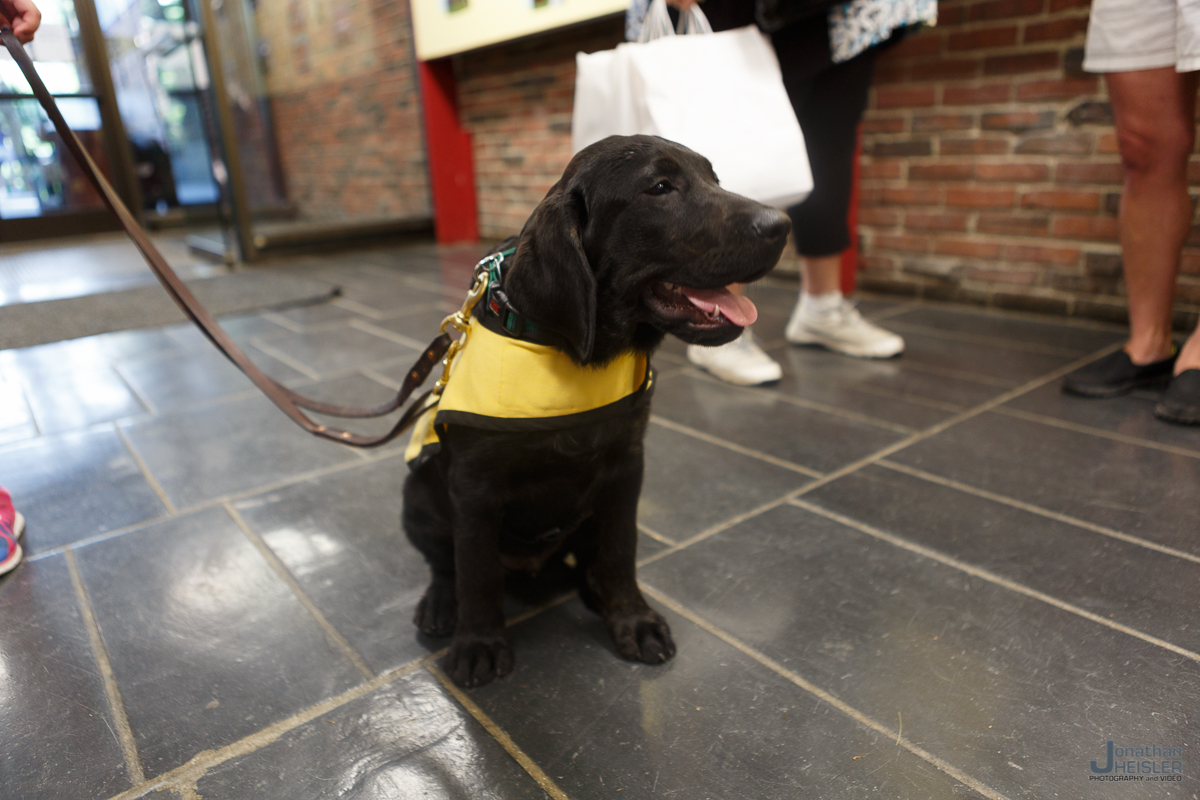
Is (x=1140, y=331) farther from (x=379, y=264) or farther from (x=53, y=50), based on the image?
(x=53, y=50)

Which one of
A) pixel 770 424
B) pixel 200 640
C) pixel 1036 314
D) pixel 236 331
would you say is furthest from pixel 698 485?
pixel 236 331

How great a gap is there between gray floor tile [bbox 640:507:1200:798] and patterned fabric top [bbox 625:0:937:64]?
150 centimetres

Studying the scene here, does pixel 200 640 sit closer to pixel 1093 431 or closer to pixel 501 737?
pixel 501 737

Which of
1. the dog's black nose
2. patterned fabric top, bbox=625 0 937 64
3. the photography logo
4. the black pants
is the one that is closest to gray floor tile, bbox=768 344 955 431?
the black pants

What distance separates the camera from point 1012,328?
3.07 meters

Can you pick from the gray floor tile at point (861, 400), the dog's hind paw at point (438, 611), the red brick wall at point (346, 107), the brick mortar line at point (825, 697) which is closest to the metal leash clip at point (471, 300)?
the dog's hind paw at point (438, 611)

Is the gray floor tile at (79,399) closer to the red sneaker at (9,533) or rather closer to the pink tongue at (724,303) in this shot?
the red sneaker at (9,533)

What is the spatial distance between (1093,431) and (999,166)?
5.05 ft

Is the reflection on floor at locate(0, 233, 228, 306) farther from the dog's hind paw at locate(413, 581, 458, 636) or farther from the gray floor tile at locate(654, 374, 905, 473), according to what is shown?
the dog's hind paw at locate(413, 581, 458, 636)

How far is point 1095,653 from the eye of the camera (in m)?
1.24

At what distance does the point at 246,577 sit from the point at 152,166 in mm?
7201

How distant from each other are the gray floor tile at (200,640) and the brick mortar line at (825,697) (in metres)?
0.58

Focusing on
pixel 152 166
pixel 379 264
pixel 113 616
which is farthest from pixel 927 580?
pixel 152 166

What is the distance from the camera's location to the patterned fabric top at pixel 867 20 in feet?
7.17
